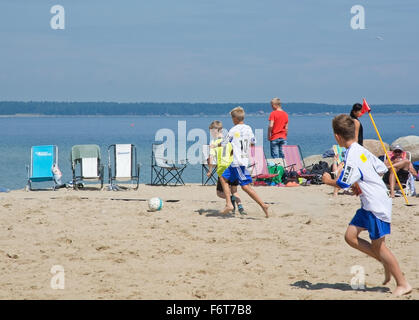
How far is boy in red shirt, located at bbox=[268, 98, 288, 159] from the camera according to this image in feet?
41.4

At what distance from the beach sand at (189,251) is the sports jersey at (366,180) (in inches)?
25.7

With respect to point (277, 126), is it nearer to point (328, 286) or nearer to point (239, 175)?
point (239, 175)

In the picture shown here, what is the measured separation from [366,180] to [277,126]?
7.96m

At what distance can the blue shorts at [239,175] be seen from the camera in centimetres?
828

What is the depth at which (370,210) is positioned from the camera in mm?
4859

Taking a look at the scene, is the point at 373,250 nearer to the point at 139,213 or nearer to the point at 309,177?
the point at 139,213

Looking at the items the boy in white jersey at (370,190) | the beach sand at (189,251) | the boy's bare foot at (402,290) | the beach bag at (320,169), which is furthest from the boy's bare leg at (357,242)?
the beach bag at (320,169)

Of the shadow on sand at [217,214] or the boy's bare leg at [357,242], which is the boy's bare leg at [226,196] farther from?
the boy's bare leg at [357,242]

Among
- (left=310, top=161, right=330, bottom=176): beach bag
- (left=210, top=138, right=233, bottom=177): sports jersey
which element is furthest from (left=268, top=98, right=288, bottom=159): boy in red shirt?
(left=210, top=138, right=233, bottom=177): sports jersey

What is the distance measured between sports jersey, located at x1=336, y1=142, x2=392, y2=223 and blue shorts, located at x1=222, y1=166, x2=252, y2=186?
346cm

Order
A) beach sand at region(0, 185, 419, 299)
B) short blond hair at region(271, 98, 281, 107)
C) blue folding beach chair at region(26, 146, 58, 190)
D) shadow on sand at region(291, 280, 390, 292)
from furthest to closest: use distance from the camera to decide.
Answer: blue folding beach chair at region(26, 146, 58, 190), short blond hair at region(271, 98, 281, 107), beach sand at region(0, 185, 419, 299), shadow on sand at region(291, 280, 390, 292)

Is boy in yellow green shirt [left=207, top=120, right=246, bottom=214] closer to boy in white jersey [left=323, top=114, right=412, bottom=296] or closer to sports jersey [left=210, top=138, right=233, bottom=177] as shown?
sports jersey [left=210, top=138, right=233, bottom=177]

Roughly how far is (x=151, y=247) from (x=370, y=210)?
2.68m
